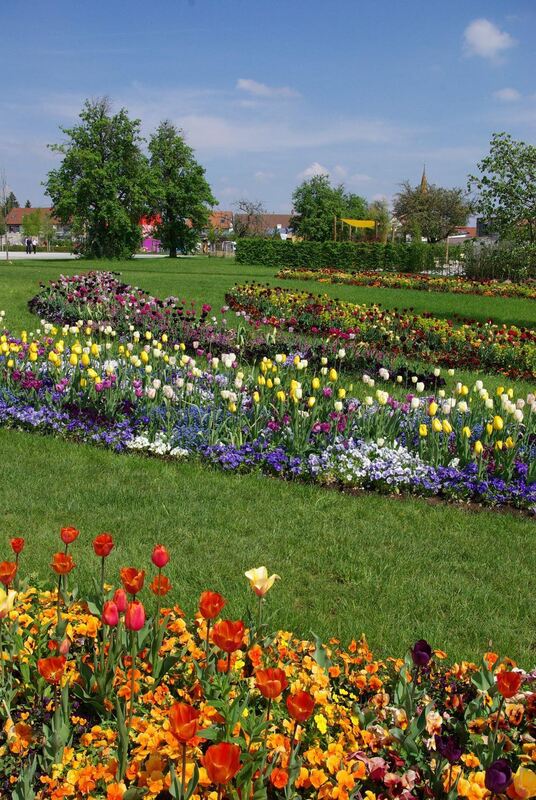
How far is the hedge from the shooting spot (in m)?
38.0

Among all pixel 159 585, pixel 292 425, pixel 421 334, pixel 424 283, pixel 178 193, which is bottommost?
pixel 292 425

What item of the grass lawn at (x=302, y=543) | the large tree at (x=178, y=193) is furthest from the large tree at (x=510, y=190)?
the large tree at (x=178, y=193)

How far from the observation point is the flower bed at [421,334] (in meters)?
10.4

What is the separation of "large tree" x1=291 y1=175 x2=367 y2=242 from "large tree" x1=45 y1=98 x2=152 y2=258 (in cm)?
2476

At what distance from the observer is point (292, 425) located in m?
5.64

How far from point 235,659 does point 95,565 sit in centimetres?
151

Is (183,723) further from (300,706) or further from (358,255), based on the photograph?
(358,255)

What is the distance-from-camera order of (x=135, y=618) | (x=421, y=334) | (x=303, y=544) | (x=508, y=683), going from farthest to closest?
(x=421, y=334) < (x=303, y=544) < (x=135, y=618) < (x=508, y=683)

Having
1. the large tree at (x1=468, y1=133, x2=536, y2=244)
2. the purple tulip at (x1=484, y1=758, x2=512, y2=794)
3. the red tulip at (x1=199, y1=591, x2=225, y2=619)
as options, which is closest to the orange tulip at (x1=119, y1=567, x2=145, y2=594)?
the red tulip at (x1=199, y1=591, x2=225, y2=619)

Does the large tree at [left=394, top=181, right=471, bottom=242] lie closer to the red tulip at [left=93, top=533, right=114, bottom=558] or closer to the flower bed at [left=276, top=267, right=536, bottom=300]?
the flower bed at [left=276, top=267, right=536, bottom=300]

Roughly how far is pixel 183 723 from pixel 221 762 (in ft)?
0.38

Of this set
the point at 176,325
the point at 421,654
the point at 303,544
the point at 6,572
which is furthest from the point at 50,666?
the point at 176,325

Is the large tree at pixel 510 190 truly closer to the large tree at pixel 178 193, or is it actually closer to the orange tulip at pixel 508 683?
the orange tulip at pixel 508 683

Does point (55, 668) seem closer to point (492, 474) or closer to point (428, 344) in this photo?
point (492, 474)
